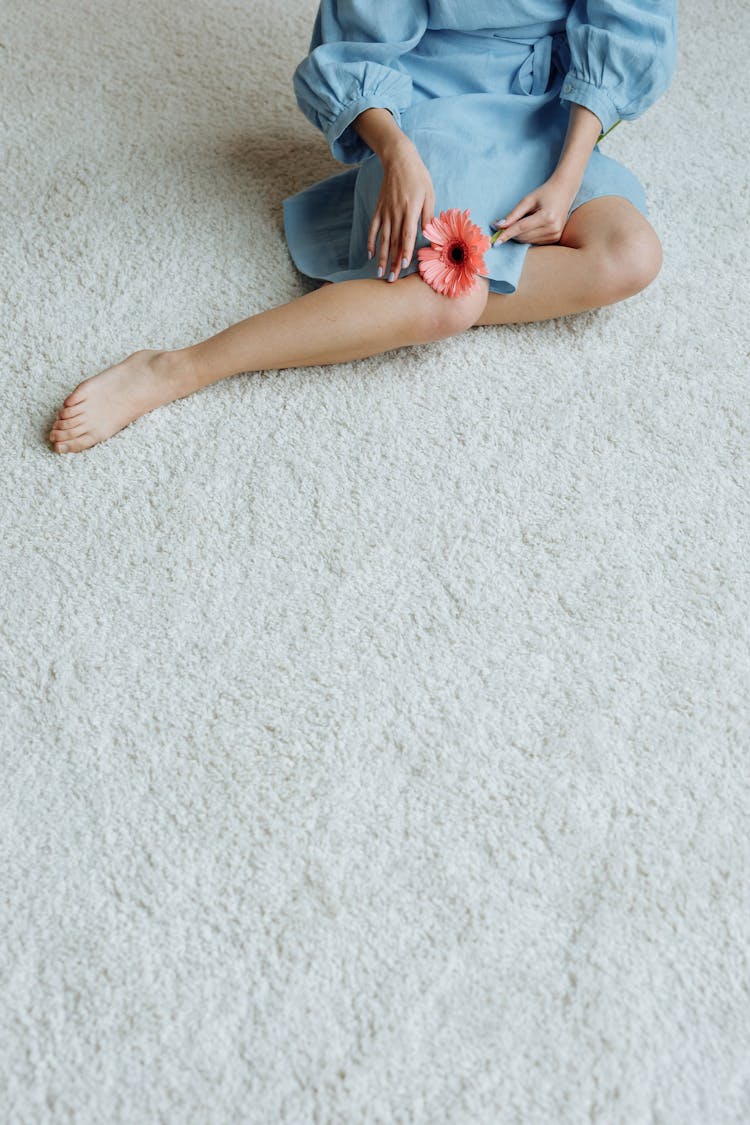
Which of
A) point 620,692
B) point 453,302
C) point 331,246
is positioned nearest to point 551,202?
point 453,302

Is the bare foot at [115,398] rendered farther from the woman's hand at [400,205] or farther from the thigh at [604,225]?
the thigh at [604,225]

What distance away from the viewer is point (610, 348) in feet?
3.54

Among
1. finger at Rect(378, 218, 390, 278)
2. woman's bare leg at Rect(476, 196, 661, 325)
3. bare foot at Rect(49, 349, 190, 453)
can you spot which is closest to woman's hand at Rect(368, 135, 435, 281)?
finger at Rect(378, 218, 390, 278)

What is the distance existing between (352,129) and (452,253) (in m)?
0.19

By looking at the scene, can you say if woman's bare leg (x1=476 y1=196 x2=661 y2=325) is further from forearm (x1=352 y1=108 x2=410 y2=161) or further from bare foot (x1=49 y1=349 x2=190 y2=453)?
bare foot (x1=49 y1=349 x2=190 y2=453)

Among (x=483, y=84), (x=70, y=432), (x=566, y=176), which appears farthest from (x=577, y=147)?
(x=70, y=432)

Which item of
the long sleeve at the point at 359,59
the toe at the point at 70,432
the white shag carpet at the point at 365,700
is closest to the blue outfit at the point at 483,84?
the long sleeve at the point at 359,59

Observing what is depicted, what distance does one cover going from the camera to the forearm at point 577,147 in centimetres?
102

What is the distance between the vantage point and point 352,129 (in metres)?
1.03

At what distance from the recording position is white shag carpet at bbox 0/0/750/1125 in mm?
638

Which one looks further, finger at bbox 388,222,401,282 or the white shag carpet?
finger at bbox 388,222,401,282

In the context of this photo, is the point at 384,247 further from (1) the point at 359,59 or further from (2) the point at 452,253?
(1) the point at 359,59

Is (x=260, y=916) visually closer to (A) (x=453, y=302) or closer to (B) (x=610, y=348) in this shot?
(A) (x=453, y=302)

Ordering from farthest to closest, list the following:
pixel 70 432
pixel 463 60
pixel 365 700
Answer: pixel 463 60 → pixel 70 432 → pixel 365 700
